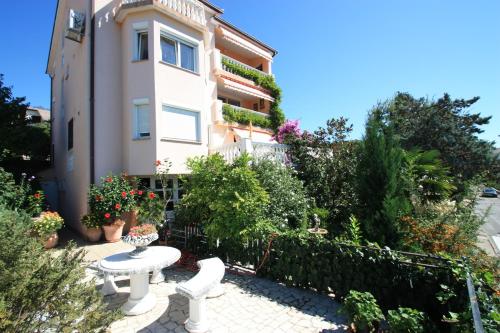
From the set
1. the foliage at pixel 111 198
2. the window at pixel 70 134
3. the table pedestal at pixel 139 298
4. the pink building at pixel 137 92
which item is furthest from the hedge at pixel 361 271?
the window at pixel 70 134

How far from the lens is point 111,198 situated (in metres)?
11.2

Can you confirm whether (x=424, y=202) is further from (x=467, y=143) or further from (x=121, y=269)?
(x=467, y=143)

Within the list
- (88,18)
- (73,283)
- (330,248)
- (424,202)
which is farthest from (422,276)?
(88,18)

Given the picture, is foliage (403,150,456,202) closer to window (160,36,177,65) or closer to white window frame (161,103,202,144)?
white window frame (161,103,202,144)

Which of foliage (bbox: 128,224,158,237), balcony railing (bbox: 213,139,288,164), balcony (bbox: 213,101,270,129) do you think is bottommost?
foliage (bbox: 128,224,158,237)

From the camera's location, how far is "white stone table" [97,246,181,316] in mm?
5520

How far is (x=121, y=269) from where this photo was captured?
5449 mm

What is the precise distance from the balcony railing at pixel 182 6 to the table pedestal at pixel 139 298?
42.4 ft

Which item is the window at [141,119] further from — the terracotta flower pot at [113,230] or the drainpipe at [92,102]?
the terracotta flower pot at [113,230]

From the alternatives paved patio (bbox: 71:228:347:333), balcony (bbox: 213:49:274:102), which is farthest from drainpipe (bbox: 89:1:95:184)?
balcony (bbox: 213:49:274:102)

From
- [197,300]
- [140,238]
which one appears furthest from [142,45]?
[197,300]

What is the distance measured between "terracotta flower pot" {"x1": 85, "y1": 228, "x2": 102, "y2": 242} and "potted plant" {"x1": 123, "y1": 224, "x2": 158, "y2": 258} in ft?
21.3

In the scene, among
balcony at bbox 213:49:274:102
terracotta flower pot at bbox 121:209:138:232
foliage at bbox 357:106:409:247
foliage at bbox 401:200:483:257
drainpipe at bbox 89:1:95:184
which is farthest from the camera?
balcony at bbox 213:49:274:102

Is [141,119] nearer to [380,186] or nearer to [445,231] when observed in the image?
[380,186]
